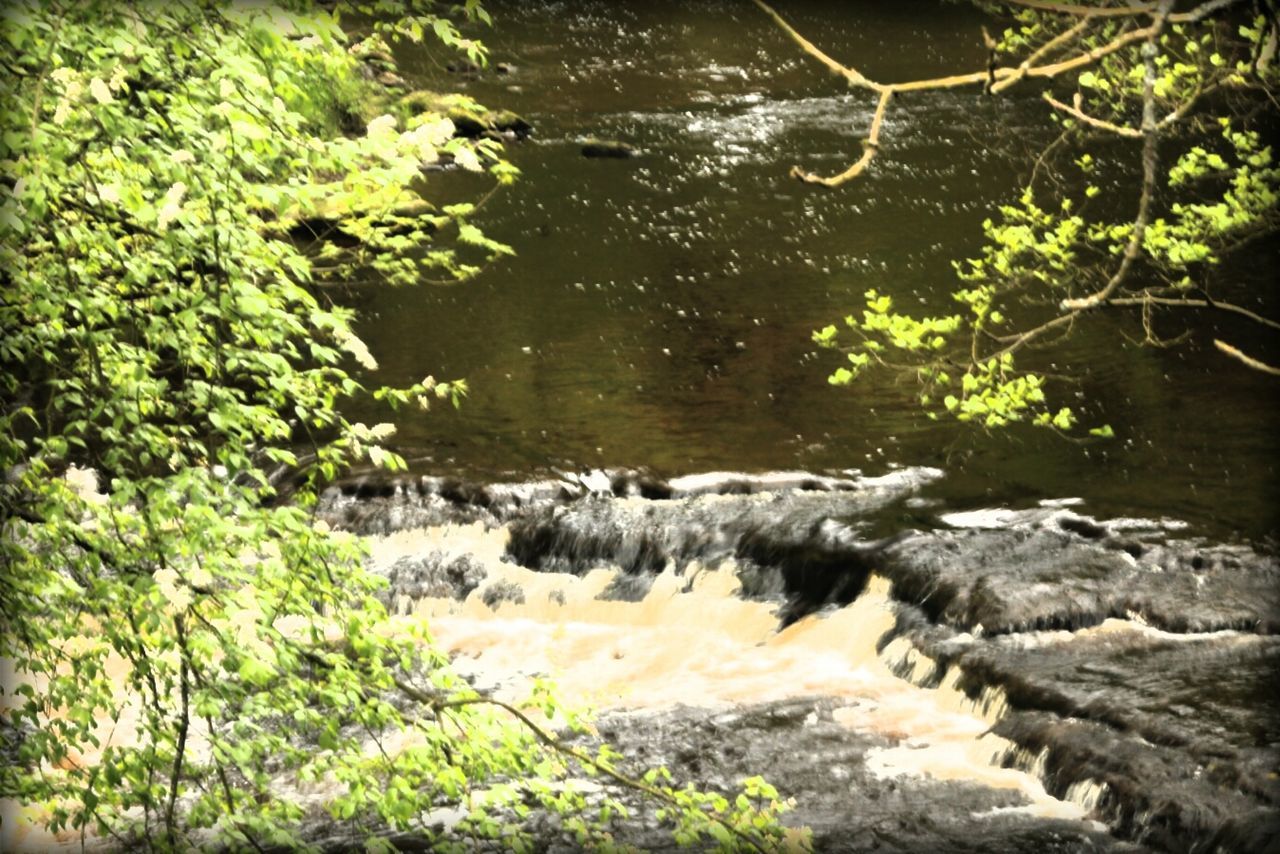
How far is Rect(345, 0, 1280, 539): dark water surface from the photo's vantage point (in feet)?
34.6

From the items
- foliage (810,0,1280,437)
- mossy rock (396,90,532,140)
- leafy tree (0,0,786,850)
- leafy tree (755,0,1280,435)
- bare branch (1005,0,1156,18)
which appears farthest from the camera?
mossy rock (396,90,532,140)

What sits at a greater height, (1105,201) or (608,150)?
(1105,201)

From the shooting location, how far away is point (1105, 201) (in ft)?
55.1

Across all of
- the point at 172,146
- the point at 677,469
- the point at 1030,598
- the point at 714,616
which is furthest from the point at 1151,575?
the point at 172,146

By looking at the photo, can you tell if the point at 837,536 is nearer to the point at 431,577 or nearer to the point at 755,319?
the point at 431,577

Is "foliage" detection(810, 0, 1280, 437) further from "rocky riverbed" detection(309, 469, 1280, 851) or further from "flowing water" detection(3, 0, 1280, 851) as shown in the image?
"rocky riverbed" detection(309, 469, 1280, 851)

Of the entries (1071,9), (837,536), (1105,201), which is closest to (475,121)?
(1105,201)

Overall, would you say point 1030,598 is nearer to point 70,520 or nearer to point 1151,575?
point 1151,575

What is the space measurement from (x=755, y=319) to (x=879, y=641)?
5.58m

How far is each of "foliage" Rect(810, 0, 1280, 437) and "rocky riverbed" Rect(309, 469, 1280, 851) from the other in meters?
1.06

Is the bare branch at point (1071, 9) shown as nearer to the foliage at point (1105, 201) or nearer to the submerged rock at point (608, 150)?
the foliage at point (1105, 201)

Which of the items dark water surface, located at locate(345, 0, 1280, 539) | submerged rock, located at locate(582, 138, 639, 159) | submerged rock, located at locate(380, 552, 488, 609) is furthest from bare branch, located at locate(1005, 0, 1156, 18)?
submerged rock, located at locate(582, 138, 639, 159)

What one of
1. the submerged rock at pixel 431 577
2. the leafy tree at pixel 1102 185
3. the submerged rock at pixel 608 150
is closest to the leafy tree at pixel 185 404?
the leafy tree at pixel 1102 185

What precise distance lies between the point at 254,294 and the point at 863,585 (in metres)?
5.70
